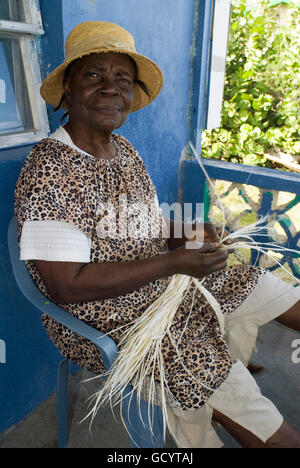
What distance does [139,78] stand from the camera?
5.69 feet

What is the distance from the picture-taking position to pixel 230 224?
279 cm

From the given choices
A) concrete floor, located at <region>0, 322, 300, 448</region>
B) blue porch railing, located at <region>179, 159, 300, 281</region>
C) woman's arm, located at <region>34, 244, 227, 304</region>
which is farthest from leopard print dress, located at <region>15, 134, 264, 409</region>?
blue porch railing, located at <region>179, 159, 300, 281</region>

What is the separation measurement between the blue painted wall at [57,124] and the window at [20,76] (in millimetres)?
55

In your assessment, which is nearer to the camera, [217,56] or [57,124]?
[57,124]

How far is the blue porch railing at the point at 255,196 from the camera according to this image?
2.52 metres

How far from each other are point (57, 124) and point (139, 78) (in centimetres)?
46

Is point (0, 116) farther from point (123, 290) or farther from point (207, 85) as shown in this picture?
point (207, 85)

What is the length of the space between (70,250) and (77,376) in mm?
1264

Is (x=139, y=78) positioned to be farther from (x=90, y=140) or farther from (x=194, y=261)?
(x=194, y=261)
